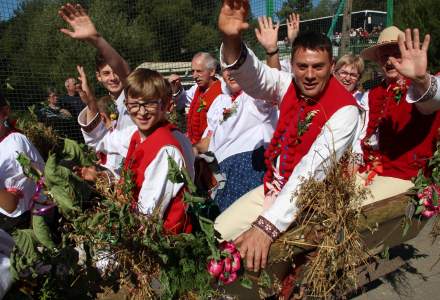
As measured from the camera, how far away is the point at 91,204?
81.2 inches

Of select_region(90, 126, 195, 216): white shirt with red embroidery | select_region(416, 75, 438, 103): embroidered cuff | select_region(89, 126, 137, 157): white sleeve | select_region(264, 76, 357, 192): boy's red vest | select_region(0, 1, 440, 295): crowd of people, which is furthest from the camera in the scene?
select_region(89, 126, 137, 157): white sleeve

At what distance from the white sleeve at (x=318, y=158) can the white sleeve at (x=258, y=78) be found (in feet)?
1.74

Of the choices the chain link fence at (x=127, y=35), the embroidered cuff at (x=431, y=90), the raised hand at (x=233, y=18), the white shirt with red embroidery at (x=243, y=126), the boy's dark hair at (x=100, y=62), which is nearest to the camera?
the raised hand at (x=233, y=18)

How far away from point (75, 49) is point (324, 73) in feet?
25.5

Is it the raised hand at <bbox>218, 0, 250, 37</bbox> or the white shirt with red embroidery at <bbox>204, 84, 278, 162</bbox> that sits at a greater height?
the raised hand at <bbox>218, 0, 250, 37</bbox>

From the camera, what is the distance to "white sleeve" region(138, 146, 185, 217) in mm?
2287

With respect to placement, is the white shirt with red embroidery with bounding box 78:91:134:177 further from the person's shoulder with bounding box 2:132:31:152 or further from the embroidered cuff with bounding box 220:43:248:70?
the embroidered cuff with bounding box 220:43:248:70

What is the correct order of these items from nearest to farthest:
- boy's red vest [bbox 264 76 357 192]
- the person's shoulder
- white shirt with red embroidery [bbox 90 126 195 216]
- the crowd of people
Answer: white shirt with red embroidery [bbox 90 126 195 216]
the crowd of people
boy's red vest [bbox 264 76 357 192]
the person's shoulder

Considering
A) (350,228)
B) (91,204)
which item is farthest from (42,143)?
(350,228)

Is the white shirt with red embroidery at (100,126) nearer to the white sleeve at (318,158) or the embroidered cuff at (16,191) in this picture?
the embroidered cuff at (16,191)

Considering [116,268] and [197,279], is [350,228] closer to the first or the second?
[197,279]

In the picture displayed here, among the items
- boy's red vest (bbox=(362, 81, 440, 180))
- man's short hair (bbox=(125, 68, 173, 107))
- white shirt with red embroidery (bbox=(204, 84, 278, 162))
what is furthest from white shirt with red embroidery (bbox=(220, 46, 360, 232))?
A: boy's red vest (bbox=(362, 81, 440, 180))

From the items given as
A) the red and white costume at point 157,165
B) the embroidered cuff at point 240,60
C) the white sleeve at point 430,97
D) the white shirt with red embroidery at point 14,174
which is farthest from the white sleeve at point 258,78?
the white shirt with red embroidery at point 14,174

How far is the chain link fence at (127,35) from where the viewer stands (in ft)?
23.2
